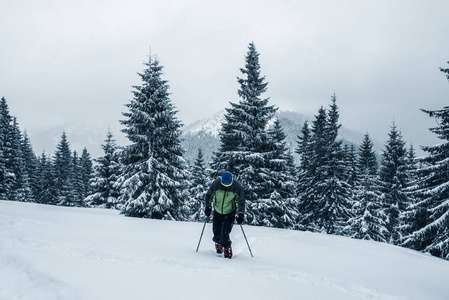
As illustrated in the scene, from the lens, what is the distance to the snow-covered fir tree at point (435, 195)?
14.4 meters

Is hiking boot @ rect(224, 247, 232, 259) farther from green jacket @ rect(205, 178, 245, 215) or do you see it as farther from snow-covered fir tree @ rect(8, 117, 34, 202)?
snow-covered fir tree @ rect(8, 117, 34, 202)

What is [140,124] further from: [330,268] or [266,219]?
[330,268]

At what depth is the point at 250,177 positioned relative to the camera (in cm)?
1902

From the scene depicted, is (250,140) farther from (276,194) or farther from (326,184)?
(326,184)

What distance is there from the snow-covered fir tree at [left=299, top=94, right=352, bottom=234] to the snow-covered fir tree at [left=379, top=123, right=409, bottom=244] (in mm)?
3993

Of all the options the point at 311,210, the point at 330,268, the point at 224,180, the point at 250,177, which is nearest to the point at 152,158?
the point at 250,177

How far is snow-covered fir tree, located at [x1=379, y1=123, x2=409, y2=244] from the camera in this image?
2741 centimetres

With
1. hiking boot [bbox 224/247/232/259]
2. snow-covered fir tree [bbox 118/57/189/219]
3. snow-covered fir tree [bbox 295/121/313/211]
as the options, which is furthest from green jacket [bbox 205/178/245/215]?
snow-covered fir tree [bbox 295/121/313/211]

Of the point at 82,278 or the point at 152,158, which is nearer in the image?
the point at 82,278

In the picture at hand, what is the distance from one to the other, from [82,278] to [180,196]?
Result: 14.7 m

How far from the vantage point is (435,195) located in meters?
15.0

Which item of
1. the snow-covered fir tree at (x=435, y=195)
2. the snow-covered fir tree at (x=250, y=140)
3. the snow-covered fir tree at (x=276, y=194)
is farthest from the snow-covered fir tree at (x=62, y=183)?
the snow-covered fir tree at (x=435, y=195)

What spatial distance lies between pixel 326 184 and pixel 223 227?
2143cm

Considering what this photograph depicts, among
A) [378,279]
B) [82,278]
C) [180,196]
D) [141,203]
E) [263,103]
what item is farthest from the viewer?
[263,103]
